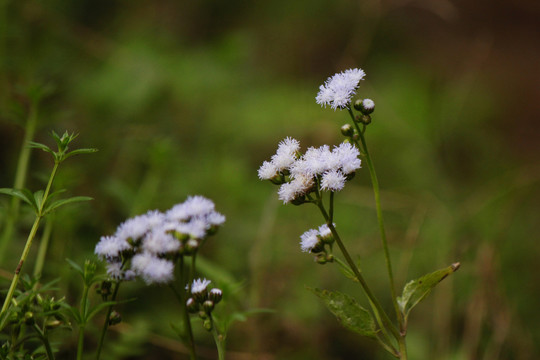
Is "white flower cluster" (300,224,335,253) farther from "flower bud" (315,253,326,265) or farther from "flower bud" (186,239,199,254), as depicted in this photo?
"flower bud" (186,239,199,254)

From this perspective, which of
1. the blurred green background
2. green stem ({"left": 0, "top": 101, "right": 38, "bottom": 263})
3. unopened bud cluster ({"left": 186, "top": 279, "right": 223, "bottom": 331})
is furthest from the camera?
the blurred green background

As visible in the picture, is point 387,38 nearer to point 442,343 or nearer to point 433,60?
point 433,60

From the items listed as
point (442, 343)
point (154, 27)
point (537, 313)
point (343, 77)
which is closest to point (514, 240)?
point (537, 313)

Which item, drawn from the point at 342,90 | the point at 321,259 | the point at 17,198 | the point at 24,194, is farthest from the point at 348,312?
the point at 17,198

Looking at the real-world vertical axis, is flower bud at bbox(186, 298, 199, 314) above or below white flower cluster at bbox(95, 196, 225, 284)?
below

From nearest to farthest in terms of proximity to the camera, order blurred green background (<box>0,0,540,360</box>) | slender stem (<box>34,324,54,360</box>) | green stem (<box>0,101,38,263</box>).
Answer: slender stem (<box>34,324,54,360</box>) → green stem (<box>0,101,38,263</box>) → blurred green background (<box>0,0,540,360</box>)

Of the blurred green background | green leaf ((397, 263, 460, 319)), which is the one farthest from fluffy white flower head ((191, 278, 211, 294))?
the blurred green background
